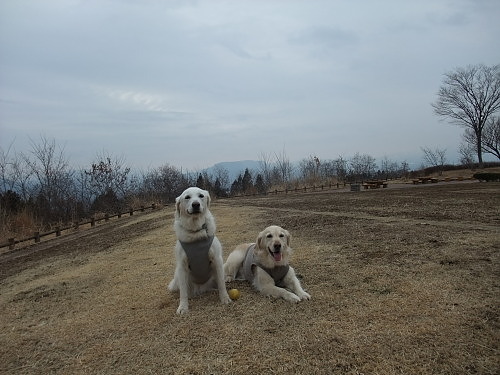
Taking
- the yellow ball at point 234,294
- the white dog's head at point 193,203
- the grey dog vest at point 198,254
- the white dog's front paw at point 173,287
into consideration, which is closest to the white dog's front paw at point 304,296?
the yellow ball at point 234,294

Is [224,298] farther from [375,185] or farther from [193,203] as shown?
[375,185]

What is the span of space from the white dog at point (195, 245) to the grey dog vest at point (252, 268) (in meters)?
0.51

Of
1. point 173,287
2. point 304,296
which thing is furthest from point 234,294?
point 173,287

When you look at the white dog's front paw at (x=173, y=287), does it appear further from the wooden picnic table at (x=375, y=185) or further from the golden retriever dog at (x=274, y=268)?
the wooden picnic table at (x=375, y=185)

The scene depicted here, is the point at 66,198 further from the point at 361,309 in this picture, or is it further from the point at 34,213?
the point at 361,309

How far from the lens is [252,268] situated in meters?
4.48

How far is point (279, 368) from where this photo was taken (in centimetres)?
258

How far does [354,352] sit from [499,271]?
235 centimetres

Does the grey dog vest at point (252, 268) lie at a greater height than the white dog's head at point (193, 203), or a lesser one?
lesser

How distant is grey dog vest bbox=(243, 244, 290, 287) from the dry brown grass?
0.19 metres

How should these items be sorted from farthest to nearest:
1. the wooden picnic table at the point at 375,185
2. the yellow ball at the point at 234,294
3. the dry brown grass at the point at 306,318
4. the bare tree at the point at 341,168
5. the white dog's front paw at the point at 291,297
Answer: the bare tree at the point at 341,168, the wooden picnic table at the point at 375,185, the yellow ball at the point at 234,294, the white dog's front paw at the point at 291,297, the dry brown grass at the point at 306,318

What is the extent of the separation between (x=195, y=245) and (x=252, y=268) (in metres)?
Answer: 0.91

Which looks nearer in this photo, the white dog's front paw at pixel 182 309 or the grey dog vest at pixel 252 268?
the white dog's front paw at pixel 182 309

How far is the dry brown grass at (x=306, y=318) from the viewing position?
104 inches
